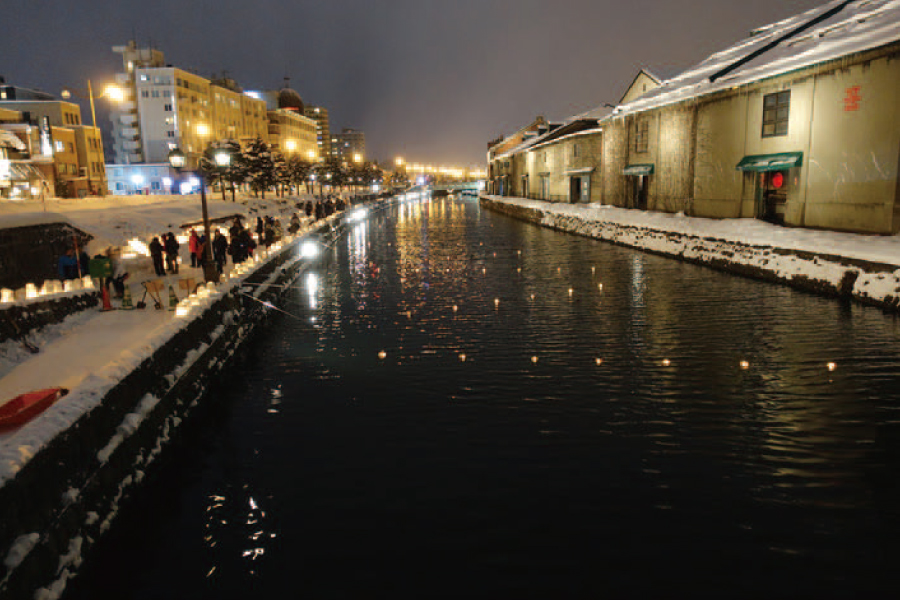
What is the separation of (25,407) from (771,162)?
29204 millimetres

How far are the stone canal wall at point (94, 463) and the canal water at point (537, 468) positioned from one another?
1.37 feet

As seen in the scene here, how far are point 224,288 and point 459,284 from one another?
9.43 meters

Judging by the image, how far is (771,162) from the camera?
26.9 meters

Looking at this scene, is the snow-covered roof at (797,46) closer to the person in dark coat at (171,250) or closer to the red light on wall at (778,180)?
the red light on wall at (778,180)

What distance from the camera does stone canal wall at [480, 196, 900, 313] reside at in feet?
54.6

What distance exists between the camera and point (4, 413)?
24.0ft

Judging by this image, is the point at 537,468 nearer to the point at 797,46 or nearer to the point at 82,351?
the point at 82,351

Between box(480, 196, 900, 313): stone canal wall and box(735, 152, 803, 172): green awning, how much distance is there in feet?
15.7

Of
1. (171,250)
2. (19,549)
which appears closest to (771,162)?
(171,250)

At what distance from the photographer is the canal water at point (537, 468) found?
621cm

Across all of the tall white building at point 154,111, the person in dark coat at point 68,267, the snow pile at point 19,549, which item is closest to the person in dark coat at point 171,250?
the person in dark coat at point 68,267

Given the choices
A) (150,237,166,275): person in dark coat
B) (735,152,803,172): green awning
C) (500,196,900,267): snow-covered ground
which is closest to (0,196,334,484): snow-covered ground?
(150,237,166,275): person in dark coat

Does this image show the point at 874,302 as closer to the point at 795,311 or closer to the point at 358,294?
the point at 795,311

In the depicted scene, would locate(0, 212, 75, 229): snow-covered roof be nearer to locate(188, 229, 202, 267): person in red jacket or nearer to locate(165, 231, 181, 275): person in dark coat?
locate(165, 231, 181, 275): person in dark coat
